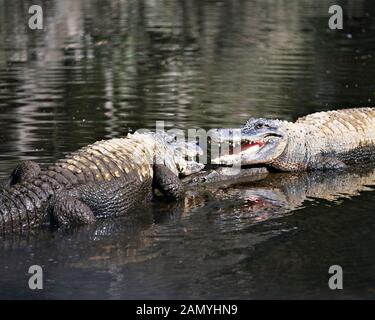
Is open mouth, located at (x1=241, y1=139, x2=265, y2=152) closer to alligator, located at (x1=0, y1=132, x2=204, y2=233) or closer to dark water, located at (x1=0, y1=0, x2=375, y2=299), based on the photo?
dark water, located at (x1=0, y1=0, x2=375, y2=299)

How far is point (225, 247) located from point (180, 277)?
78 cm

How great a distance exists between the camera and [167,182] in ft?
28.2

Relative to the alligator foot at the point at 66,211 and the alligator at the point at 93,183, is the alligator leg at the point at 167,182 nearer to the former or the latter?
the alligator at the point at 93,183

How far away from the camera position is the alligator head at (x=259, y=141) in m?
9.80

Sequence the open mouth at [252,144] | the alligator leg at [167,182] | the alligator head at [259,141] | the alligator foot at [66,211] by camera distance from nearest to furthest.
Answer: the alligator foot at [66,211] → the alligator leg at [167,182] → the alligator head at [259,141] → the open mouth at [252,144]

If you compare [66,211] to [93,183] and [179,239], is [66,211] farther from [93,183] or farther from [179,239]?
[179,239]

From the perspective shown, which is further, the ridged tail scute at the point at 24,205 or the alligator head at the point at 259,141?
the alligator head at the point at 259,141

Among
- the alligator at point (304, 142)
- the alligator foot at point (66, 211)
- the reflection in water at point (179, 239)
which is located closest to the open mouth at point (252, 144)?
the alligator at point (304, 142)

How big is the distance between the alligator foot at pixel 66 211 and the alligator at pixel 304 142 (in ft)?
7.57

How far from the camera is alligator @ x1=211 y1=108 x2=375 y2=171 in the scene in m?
9.84

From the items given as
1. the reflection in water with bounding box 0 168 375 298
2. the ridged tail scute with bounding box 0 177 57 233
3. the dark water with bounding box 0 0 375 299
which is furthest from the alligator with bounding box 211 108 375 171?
the ridged tail scute with bounding box 0 177 57 233

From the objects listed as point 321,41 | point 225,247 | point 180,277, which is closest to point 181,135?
point 225,247
